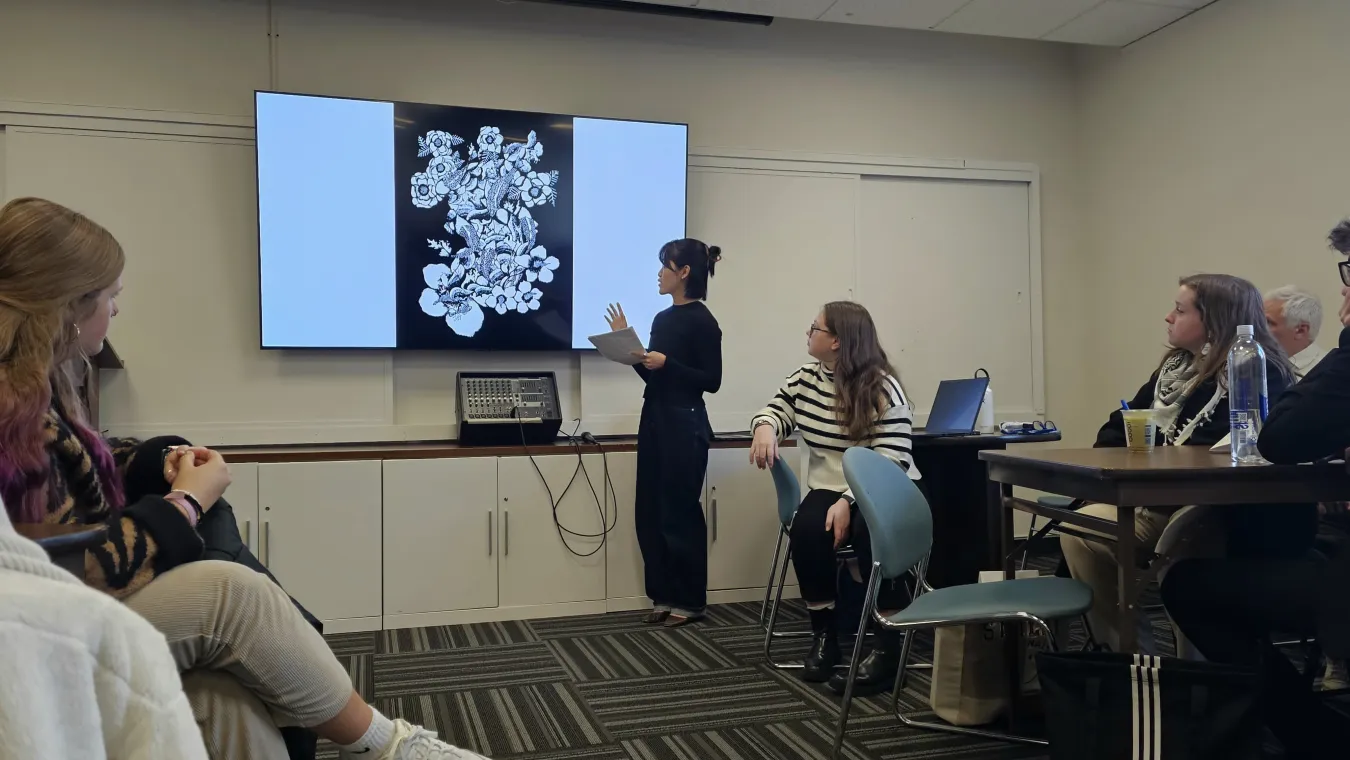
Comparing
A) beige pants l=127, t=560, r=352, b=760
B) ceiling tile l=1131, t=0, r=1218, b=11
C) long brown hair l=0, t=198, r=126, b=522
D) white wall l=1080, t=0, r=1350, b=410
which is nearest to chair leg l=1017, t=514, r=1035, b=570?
white wall l=1080, t=0, r=1350, b=410

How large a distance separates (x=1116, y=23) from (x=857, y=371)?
2515 mm

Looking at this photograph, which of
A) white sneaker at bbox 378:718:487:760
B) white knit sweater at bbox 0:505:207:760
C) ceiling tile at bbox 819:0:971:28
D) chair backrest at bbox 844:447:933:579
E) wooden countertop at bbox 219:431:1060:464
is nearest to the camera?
white knit sweater at bbox 0:505:207:760

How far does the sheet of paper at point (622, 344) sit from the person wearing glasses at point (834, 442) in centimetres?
57

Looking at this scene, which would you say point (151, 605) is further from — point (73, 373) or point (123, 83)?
point (123, 83)

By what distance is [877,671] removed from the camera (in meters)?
2.86

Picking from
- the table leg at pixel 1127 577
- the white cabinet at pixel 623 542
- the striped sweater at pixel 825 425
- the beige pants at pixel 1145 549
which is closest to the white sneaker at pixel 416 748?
the table leg at pixel 1127 577

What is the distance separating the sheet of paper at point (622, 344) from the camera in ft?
11.6

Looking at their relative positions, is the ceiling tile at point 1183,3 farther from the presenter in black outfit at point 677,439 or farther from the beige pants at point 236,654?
the beige pants at point 236,654

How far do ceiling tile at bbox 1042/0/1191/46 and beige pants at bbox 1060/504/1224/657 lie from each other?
273cm

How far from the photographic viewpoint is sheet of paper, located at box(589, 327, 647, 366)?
3.55 metres

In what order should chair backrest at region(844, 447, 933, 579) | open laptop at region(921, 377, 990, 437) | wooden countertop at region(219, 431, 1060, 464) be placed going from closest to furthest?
1. chair backrest at region(844, 447, 933, 579)
2. wooden countertop at region(219, 431, 1060, 464)
3. open laptop at region(921, 377, 990, 437)

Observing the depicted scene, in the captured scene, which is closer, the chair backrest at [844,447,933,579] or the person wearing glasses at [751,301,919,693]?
the chair backrest at [844,447,933,579]

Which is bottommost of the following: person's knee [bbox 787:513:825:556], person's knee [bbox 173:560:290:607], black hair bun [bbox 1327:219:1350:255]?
person's knee [bbox 787:513:825:556]

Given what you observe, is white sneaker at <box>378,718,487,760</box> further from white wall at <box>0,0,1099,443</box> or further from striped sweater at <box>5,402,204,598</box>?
white wall at <box>0,0,1099,443</box>
